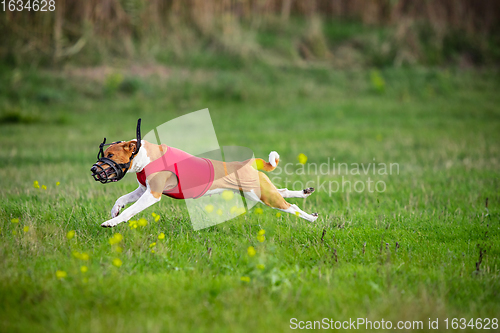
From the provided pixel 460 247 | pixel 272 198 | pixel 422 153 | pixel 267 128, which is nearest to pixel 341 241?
pixel 272 198

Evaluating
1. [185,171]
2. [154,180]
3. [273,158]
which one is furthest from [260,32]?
[154,180]

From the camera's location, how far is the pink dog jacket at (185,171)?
436 cm

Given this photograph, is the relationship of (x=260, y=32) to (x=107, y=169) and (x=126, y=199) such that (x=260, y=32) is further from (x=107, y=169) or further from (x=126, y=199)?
(x=107, y=169)

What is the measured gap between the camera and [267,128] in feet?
49.4

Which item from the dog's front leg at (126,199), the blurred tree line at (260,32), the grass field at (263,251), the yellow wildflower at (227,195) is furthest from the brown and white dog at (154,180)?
the blurred tree line at (260,32)

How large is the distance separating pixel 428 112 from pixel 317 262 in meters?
15.1

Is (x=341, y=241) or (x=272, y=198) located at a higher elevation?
(x=272, y=198)

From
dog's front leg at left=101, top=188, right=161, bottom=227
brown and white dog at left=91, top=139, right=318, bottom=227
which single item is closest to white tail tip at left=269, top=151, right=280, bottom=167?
brown and white dog at left=91, top=139, right=318, bottom=227

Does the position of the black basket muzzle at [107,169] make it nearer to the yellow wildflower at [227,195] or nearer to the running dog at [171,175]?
the running dog at [171,175]

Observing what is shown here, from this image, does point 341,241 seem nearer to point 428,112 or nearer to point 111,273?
point 111,273

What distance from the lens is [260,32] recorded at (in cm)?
2400

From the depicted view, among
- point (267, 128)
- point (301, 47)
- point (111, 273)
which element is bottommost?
point (267, 128)

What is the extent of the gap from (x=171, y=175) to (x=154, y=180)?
23cm

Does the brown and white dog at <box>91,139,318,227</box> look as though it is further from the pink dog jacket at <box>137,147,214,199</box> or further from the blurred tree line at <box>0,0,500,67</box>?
the blurred tree line at <box>0,0,500,67</box>
